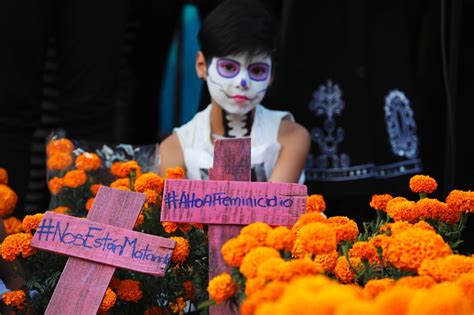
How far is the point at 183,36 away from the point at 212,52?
1.22m

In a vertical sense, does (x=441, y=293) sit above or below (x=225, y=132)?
below

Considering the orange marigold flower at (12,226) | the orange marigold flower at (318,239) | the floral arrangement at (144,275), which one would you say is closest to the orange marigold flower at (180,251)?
the floral arrangement at (144,275)

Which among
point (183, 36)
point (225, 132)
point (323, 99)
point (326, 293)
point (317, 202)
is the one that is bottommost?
point (326, 293)

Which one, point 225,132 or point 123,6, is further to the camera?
point 123,6

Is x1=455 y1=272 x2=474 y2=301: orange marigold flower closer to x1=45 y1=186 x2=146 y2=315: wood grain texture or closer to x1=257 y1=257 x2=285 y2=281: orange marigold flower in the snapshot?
x1=257 y1=257 x2=285 y2=281: orange marigold flower

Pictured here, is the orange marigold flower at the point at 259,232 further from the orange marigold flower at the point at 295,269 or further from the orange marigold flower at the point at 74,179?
the orange marigold flower at the point at 74,179

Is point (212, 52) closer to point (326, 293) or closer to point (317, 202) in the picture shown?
point (317, 202)

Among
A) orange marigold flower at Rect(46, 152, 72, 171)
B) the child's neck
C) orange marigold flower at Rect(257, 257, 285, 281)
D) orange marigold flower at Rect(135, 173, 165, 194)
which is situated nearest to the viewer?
orange marigold flower at Rect(257, 257, 285, 281)

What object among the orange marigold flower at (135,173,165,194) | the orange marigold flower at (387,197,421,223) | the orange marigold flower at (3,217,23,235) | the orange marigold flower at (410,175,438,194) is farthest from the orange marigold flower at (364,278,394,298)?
the orange marigold flower at (3,217,23,235)

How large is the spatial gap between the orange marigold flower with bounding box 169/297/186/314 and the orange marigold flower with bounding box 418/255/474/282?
0.57 metres

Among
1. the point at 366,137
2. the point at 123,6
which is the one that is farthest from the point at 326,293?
the point at 123,6

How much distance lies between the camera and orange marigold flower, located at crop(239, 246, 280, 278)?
0.94m

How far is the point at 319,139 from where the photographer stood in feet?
7.78

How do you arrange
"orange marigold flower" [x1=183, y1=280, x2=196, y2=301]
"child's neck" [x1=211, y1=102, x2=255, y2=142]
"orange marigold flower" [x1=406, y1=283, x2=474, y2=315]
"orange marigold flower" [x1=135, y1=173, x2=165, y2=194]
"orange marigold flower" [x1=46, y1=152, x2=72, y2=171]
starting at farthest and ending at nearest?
"child's neck" [x1=211, y1=102, x2=255, y2=142] < "orange marigold flower" [x1=46, y1=152, x2=72, y2=171] < "orange marigold flower" [x1=135, y1=173, x2=165, y2=194] < "orange marigold flower" [x1=183, y1=280, x2=196, y2=301] < "orange marigold flower" [x1=406, y1=283, x2=474, y2=315]
